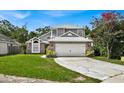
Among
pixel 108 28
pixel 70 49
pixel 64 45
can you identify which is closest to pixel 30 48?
pixel 64 45

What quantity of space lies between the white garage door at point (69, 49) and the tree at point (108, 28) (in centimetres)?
367

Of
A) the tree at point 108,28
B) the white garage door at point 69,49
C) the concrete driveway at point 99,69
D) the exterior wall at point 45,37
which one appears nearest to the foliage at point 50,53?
the white garage door at point 69,49

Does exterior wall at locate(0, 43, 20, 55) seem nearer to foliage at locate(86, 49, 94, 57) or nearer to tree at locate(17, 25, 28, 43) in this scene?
tree at locate(17, 25, 28, 43)

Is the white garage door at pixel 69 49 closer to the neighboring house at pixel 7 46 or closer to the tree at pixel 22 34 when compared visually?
the tree at pixel 22 34

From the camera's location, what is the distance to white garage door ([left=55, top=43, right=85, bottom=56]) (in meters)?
29.1

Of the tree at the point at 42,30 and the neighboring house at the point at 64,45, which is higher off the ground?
the tree at the point at 42,30

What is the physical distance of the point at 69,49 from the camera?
29266 mm

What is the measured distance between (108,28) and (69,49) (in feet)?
18.1

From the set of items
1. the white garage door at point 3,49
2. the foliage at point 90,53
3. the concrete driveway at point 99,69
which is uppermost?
the white garage door at point 3,49

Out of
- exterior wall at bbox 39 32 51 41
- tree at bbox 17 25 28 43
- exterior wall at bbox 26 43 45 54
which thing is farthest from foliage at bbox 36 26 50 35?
tree at bbox 17 25 28 43

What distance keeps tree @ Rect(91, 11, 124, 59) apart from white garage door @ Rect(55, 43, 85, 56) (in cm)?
367

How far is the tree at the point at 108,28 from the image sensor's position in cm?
2520
